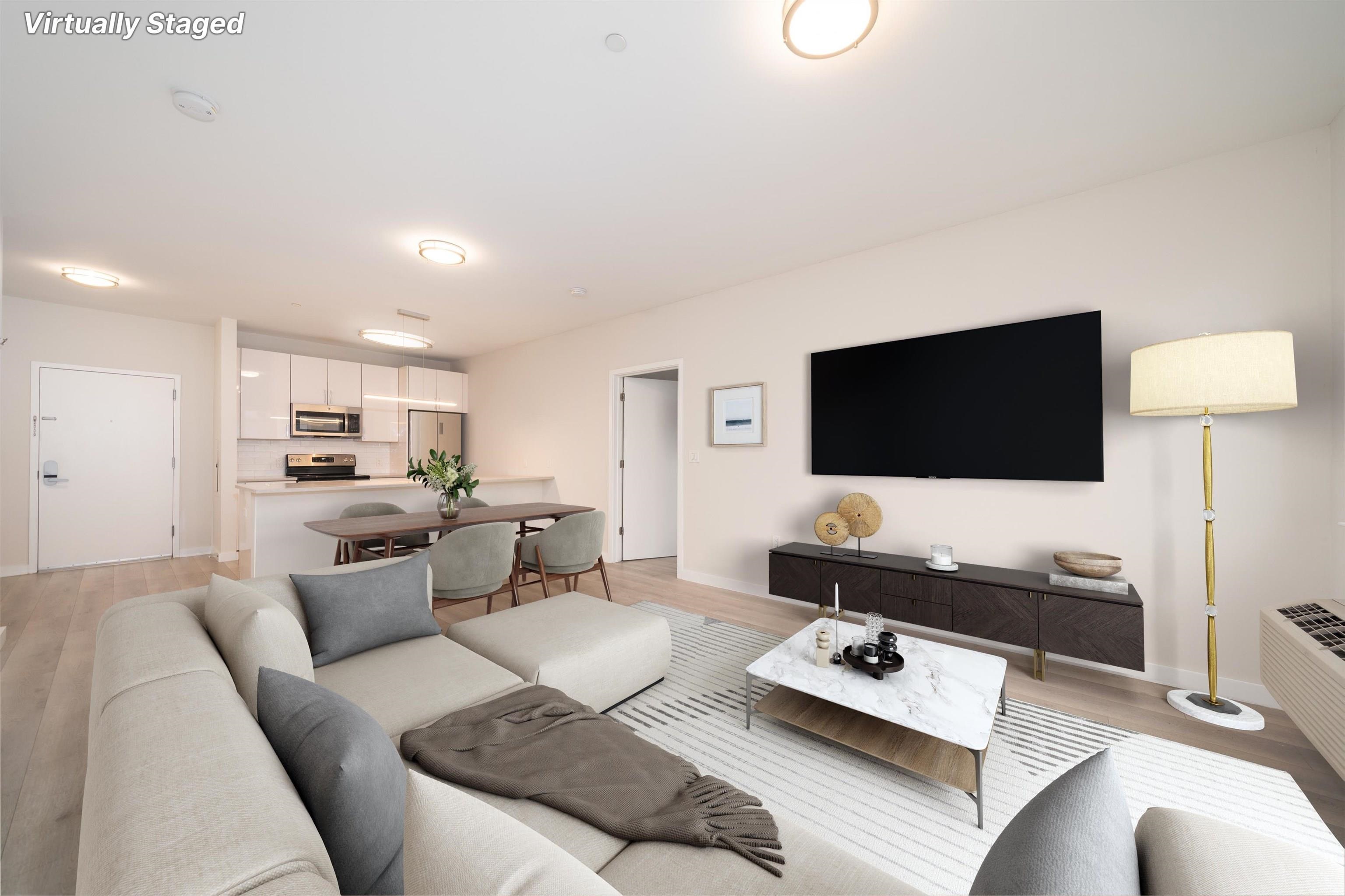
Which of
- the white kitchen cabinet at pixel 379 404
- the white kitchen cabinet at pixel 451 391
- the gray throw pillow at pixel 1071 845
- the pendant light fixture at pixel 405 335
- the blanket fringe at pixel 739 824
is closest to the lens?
the gray throw pillow at pixel 1071 845

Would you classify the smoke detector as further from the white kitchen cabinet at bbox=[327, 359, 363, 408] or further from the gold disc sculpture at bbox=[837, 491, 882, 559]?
the white kitchen cabinet at bbox=[327, 359, 363, 408]

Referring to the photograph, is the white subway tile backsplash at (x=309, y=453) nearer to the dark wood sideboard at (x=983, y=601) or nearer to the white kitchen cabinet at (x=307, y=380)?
the white kitchen cabinet at (x=307, y=380)

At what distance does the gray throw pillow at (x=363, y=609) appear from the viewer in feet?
6.17

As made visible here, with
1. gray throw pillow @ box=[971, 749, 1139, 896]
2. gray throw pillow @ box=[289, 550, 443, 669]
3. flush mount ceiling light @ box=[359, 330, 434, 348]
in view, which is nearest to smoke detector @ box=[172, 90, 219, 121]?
gray throw pillow @ box=[289, 550, 443, 669]

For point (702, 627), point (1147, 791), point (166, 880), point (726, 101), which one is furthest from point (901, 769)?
point (726, 101)

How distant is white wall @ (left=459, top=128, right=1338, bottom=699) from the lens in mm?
2344

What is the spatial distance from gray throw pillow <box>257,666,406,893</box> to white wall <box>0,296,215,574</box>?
586cm

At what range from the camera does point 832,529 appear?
11.3 feet

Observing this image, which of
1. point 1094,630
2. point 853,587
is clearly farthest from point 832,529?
point 1094,630

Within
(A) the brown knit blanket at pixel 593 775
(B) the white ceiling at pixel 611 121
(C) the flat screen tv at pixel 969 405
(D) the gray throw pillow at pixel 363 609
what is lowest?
(A) the brown knit blanket at pixel 593 775

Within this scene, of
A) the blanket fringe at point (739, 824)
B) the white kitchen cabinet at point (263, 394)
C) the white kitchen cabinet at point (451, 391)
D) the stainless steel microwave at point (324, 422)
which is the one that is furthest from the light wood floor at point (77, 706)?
the white kitchen cabinet at point (451, 391)

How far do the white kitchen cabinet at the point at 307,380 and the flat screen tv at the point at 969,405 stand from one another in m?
5.97

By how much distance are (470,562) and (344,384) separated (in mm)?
4844

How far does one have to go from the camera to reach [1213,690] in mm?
2311
